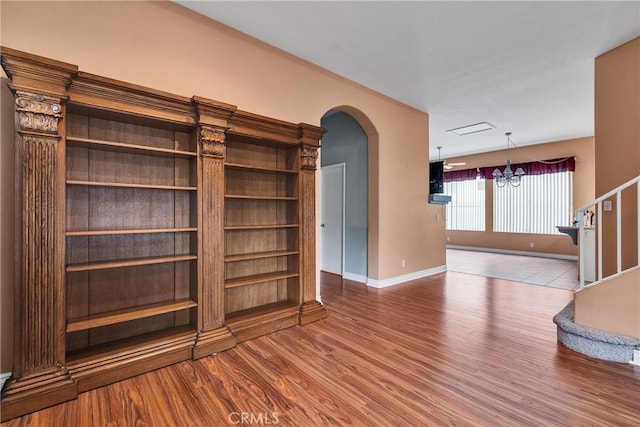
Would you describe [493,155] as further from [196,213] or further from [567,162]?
[196,213]

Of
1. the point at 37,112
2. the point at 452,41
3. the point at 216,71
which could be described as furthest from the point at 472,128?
the point at 37,112

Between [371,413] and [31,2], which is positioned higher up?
[31,2]

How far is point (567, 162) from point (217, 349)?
8766 mm

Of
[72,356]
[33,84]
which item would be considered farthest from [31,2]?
[72,356]

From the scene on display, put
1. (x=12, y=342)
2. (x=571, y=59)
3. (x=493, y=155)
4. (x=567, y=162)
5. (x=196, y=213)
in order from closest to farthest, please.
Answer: (x=12, y=342) < (x=196, y=213) < (x=571, y=59) < (x=567, y=162) < (x=493, y=155)

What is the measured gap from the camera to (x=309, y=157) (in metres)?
3.30

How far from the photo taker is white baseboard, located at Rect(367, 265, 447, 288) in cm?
476

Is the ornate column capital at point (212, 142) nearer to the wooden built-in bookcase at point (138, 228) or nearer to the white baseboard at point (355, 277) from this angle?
the wooden built-in bookcase at point (138, 228)

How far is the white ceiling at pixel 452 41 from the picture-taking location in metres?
2.69

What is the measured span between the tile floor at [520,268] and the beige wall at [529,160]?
445 mm

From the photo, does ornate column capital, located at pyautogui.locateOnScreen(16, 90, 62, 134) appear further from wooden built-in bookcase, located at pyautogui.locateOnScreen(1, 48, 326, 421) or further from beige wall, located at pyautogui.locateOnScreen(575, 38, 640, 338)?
beige wall, located at pyautogui.locateOnScreen(575, 38, 640, 338)

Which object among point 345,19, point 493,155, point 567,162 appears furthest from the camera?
point 493,155

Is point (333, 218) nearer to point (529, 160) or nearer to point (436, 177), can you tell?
point (436, 177)

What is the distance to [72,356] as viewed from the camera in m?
2.14
